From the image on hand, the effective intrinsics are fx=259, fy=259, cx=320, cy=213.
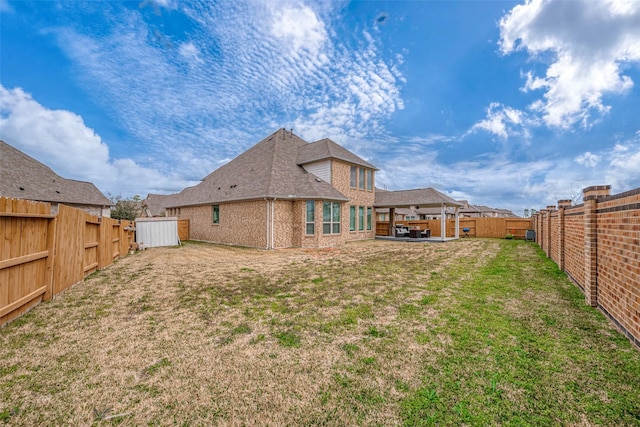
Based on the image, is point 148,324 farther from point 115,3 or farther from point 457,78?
point 457,78

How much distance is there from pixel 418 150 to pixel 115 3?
25.9 m

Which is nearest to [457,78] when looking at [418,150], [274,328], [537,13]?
[537,13]

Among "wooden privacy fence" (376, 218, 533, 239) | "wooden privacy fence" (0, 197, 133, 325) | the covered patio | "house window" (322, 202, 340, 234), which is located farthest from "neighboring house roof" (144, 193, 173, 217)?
"wooden privacy fence" (0, 197, 133, 325)

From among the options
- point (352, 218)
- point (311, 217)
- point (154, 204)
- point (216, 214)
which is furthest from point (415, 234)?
point (154, 204)

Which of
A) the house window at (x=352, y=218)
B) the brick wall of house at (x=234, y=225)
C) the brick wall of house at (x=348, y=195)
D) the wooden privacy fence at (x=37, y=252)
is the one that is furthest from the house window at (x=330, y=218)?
the wooden privacy fence at (x=37, y=252)

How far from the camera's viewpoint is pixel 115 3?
9.51 meters

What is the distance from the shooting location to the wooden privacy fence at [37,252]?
3.81 metres

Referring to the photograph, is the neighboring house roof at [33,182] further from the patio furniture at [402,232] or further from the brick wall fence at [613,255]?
the brick wall fence at [613,255]

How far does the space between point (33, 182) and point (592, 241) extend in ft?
100

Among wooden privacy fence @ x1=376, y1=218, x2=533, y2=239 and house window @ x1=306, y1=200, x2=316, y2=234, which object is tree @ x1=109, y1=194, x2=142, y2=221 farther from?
wooden privacy fence @ x1=376, y1=218, x2=533, y2=239

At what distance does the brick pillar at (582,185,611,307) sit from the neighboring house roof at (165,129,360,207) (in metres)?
10.7

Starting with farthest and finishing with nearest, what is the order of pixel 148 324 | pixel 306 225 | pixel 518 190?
1. pixel 518 190
2. pixel 306 225
3. pixel 148 324

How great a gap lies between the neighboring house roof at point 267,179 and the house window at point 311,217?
648mm

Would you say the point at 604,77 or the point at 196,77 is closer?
the point at 604,77
